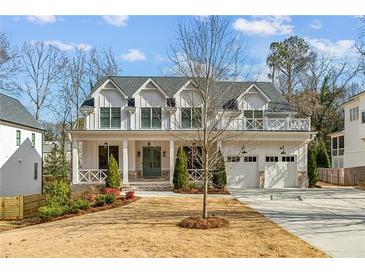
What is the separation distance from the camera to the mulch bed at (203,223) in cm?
1012

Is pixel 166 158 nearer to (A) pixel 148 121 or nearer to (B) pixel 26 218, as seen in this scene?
(A) pixel 148 121

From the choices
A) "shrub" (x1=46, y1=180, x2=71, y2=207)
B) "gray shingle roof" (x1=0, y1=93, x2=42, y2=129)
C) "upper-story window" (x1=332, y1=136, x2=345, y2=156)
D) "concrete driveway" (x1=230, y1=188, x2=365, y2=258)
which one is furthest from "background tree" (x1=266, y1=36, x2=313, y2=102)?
"shrub" (x1=46, y1=180, x2=71, y2=207)

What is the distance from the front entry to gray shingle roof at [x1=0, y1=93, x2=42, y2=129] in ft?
29.4

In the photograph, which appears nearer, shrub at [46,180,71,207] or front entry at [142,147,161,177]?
shrub at [46,180,71,207]

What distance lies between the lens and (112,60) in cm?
3562

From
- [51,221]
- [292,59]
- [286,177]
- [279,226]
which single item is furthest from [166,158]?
[292,59]

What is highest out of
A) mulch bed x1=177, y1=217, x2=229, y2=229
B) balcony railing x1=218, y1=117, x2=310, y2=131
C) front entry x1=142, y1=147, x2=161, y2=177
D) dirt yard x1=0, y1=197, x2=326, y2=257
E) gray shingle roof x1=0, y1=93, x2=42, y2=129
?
gray shingle roof x1=0, y1=93, x2=42, y2=129

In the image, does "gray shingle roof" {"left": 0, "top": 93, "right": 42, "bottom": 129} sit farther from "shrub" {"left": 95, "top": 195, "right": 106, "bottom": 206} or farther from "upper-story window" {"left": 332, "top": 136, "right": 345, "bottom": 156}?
"upper-story window" {"left": 332, "top": 136, "right": 345, "bottom": 156}

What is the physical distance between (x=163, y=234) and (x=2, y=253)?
386cm

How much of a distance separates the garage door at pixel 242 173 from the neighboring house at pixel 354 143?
29.7 feet

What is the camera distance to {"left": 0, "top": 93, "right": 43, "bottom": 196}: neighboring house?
22044 millimetres

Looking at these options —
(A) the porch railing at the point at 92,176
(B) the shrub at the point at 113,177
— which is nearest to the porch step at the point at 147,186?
(B) the shrub at the point at 113,177

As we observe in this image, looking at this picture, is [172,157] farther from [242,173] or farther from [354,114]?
[354,114]

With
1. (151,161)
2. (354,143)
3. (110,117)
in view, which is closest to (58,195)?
(110,117)
